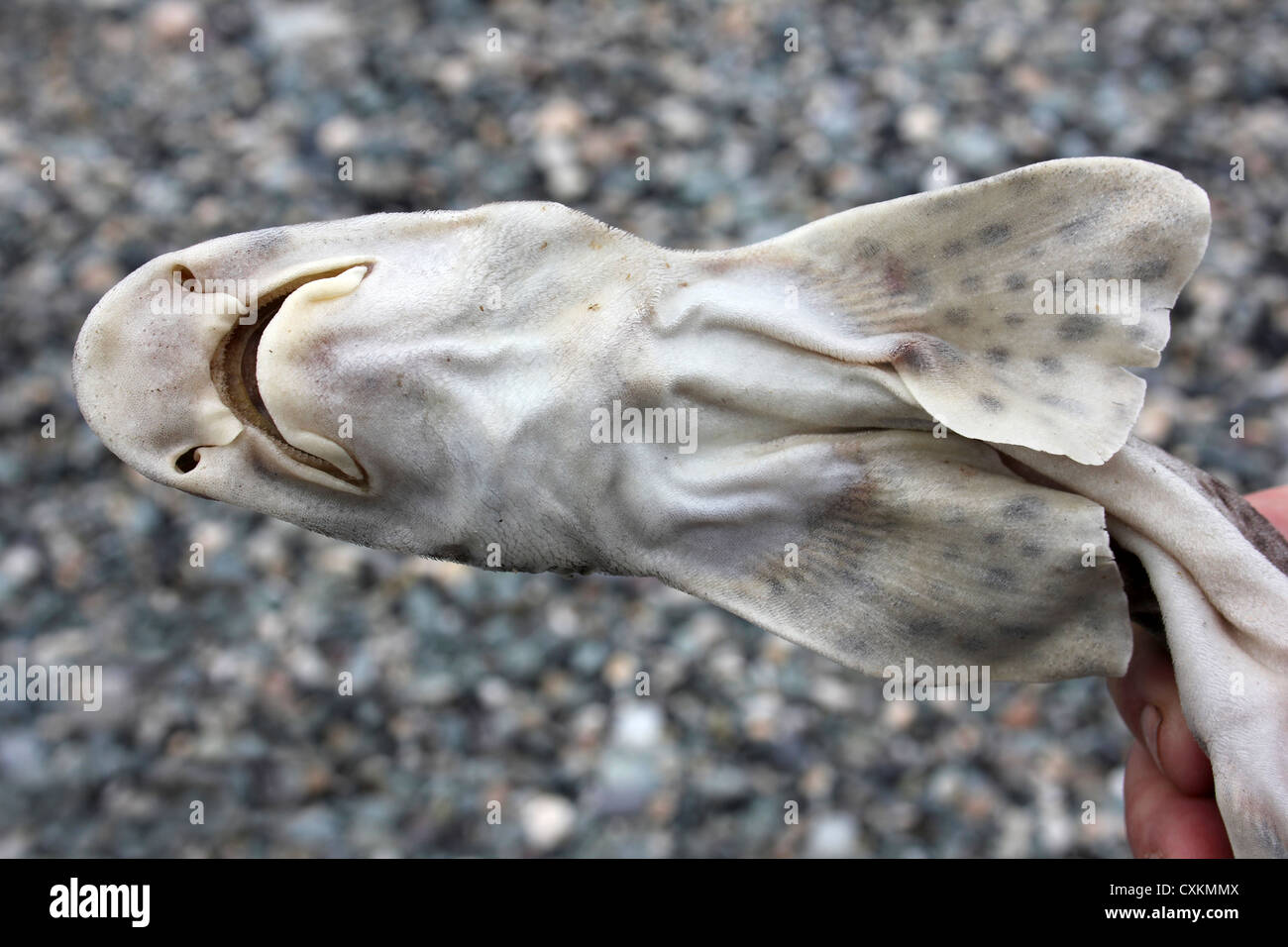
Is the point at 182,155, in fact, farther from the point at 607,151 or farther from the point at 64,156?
the point at 607,151

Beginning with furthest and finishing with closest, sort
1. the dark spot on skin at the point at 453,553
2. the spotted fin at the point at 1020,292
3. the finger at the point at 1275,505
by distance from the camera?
the finger at the point at 1275,505
the dark spot on skin at the point at 453,553
the spotted fin at the point at 1020,292

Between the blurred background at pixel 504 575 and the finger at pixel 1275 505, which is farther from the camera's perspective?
the blurred background at pixel 504 575

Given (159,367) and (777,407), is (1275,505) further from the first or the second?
(159,367)

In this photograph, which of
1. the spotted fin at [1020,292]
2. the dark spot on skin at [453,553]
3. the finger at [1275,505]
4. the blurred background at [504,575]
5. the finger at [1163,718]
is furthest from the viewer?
the blurred background at [504,575]

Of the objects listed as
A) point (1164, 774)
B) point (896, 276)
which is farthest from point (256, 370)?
point (1164, 774)

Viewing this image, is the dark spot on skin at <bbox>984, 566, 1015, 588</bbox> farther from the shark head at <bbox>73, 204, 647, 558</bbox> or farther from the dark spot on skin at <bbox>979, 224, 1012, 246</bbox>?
the shark head at <bbox>73, 204, 647, 558</bbox>

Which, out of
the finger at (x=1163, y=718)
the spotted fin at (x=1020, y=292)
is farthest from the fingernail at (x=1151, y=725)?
the spotted fin at (x=1020, y=292)

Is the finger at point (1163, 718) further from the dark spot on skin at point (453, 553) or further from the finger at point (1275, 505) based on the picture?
the dark spot on skin at point (453, 553)
